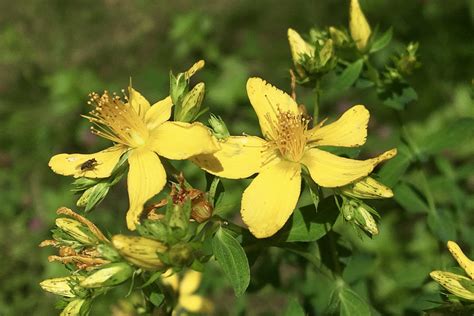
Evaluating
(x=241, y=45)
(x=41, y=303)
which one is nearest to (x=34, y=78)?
(x=241, y=45)

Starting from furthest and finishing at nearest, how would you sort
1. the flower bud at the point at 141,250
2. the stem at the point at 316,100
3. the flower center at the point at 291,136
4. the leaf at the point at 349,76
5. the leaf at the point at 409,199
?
the leaf at the point at 409,199 → the leaf at the point at 349,76 → the stem at the point at 316,100 → the flower center at the point at 291,136 → the flower bud at the point at 141,250

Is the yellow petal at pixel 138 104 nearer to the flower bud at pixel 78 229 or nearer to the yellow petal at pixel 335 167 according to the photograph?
the flower bud at pixel 78 229

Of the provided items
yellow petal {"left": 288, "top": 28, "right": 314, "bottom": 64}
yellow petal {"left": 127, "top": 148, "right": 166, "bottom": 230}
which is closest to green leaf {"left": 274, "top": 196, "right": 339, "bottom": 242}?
yellow petal {"left": 127, "top": 148, "right": 166, "bottom": 230}

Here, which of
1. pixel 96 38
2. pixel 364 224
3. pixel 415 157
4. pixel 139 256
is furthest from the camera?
pixel 96 38

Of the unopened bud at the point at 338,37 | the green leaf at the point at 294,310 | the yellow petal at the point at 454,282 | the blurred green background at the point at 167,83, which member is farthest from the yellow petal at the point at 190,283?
the yellow petal at the point at 454,282

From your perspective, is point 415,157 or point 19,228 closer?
point 415,157

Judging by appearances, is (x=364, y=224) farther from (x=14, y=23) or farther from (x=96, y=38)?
(x=14, y=23)

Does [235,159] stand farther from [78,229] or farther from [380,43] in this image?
[380,43]

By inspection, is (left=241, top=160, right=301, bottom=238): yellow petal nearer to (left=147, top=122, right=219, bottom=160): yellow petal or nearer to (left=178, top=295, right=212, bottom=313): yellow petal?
(left=147, top=122, right=219, bottom=160): yellow petal
